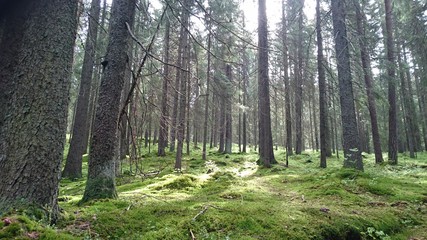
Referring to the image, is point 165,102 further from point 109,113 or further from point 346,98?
point 346,98

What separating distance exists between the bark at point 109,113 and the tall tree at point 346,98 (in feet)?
22.2

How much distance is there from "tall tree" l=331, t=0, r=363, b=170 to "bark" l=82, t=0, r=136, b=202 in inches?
267

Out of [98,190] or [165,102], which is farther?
[165,102]

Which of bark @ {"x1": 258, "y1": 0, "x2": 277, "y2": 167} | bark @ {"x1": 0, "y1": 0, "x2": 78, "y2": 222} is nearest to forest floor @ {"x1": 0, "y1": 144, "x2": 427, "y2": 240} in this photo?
bark @ {"x1": 0, "y1": 0, "x2": 78, "y2": 222}

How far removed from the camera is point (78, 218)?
3021 millimetres

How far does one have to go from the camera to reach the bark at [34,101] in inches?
102

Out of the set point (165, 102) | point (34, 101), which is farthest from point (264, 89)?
point (34, 101)

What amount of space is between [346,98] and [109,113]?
768 cm

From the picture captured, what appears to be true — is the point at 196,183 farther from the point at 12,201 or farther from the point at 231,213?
the point at 12,201

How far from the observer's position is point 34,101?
8.79ft

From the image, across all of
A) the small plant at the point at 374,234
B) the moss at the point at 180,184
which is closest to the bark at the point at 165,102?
the moss at the point at 180,184

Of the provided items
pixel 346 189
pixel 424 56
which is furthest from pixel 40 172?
pixel 424 56

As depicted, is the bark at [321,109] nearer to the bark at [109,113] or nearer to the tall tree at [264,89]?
the tall tree at [264,89]

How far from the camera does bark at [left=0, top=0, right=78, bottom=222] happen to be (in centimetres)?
258
